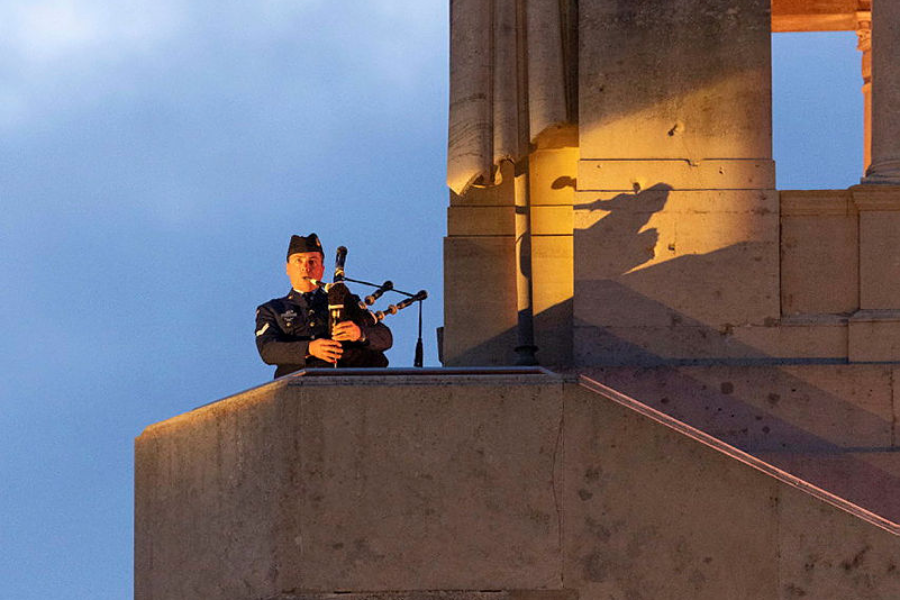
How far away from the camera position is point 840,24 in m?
18.3

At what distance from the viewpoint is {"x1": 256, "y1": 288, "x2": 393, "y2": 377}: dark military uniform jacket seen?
1077 cm

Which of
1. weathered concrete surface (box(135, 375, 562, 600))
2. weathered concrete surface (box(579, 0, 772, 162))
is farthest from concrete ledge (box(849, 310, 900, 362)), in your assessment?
weathered concrete surface (box(135, 375, 562, 600))

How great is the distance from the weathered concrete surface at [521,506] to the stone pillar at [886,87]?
543 centimetres

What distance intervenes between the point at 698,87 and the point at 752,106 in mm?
469

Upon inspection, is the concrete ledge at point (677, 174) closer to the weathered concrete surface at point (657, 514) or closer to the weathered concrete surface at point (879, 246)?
the weathered concrete surface at point (879, 246)

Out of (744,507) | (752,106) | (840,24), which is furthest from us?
(840,24)

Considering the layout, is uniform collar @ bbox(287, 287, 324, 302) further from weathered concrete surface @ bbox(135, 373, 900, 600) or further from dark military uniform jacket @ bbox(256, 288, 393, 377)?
weathered concrete surface @ bbox(135, 373, 900, 600)

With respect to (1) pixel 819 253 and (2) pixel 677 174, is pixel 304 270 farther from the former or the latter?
(1) pixel 819 253

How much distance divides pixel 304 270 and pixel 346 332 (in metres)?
1.01

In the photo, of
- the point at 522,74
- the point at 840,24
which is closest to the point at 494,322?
the point at 522,74

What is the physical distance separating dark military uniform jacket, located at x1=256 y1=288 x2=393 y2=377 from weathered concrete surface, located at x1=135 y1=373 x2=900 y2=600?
2079 millimetres

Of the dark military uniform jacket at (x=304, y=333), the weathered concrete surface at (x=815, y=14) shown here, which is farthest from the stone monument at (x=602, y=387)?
the weathered concrete surface at (x=815, y=14)

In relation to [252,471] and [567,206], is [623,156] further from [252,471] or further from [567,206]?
[252,471]

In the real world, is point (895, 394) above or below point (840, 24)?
below
